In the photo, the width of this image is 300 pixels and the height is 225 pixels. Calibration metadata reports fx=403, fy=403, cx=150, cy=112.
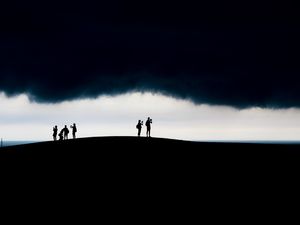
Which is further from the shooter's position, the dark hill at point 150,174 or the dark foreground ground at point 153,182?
the dark hill at point 150,174

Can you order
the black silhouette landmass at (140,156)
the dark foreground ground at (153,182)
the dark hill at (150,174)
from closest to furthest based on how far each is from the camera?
1. the dark foreground ground at (153,182)
2. the dark hill at (150,174)
3. the black silhouette landmass at (140,156)

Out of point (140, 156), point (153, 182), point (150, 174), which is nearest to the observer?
point (153, 182)

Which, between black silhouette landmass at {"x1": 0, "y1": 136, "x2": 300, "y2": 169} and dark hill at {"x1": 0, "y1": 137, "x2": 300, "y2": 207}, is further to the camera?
black silhouette landmass at {"x1": 0, "y1": 136, "x2": 300, "y2": 169}

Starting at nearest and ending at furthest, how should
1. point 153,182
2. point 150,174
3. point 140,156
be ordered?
point 153,182, point 150,174, point 140,156

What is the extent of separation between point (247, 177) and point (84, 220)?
40.1ft

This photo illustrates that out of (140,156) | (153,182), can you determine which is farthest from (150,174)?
(140,156)

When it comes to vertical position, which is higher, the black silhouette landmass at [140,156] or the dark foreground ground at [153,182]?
the black silhouette landmass at [140,156]

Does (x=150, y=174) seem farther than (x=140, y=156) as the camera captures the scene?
No

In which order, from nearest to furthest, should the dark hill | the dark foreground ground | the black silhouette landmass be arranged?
the dark foreground ground
the dark hill
the black silhouette landmass

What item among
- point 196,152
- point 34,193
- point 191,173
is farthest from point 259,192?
point 196,152

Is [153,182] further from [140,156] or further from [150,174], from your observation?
[140,156]

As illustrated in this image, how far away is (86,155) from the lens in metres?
32.3

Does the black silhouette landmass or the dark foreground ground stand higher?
the black silhouette landmass

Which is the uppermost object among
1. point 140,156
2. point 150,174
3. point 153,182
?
point 140,156
